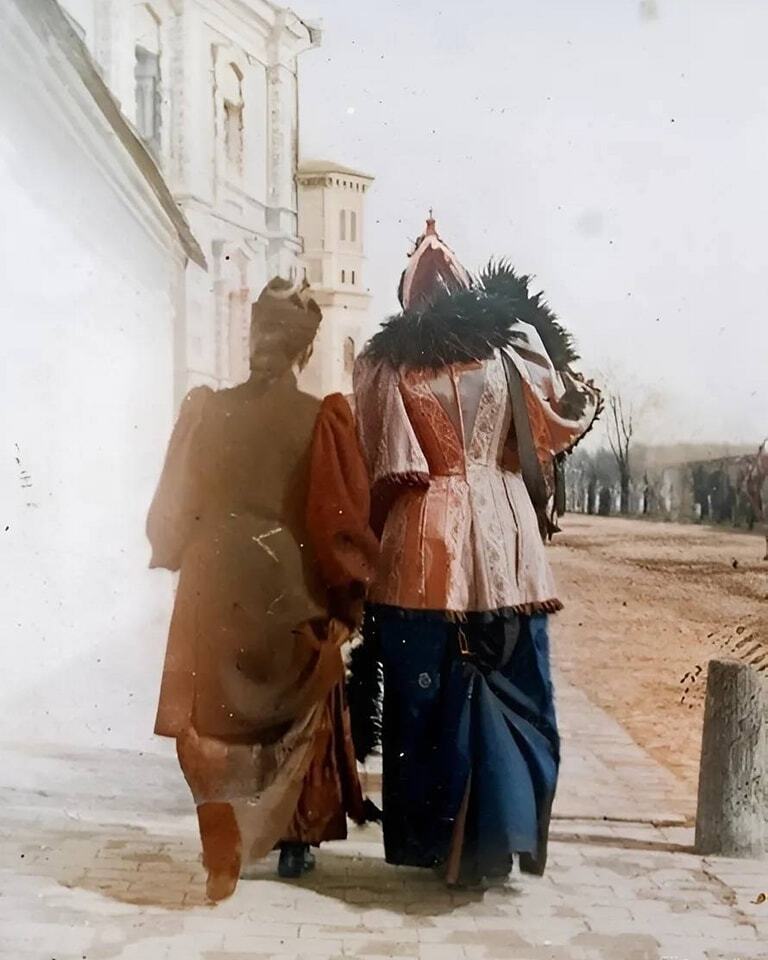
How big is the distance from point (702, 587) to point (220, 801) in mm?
1127

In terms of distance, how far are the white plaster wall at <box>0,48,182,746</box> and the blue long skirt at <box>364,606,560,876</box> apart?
1.67 ft

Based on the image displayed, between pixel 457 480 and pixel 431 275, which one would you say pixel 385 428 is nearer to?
pixel 457 480

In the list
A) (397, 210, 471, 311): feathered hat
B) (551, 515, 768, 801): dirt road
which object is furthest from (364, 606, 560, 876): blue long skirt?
(397, 210, 471, 311): feathered hat

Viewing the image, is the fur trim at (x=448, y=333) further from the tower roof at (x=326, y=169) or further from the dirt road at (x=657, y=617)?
the dirt road at (x=657, y=617)

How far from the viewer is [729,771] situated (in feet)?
8.78

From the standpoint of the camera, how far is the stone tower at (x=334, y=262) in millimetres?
2539

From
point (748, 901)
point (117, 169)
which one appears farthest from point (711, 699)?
point (117, 169)

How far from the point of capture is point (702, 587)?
2650 millimetres

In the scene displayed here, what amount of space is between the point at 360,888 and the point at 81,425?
1.14 meters

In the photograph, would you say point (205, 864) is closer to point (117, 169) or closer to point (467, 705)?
point (467, 705)

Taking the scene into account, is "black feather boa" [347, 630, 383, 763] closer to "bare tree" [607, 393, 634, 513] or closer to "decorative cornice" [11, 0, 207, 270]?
"bare tree" [607, 393, 634, 513]

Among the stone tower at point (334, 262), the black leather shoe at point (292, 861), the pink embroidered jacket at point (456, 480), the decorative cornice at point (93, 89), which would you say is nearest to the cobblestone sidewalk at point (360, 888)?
the black leather shoe at point (292, 861)

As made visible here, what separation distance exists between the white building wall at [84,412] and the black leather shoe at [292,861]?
1.30 feet

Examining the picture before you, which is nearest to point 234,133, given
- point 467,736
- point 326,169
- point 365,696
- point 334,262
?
point 326,169
